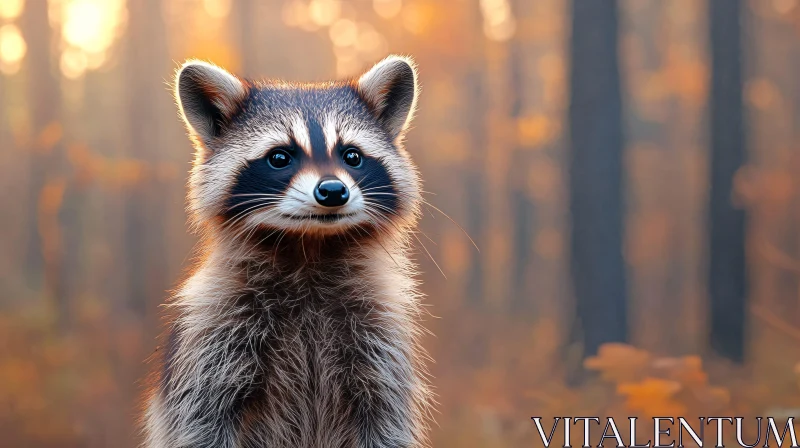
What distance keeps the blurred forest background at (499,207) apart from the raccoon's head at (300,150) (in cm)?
38

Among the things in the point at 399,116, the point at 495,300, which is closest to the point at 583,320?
the point at 399,116

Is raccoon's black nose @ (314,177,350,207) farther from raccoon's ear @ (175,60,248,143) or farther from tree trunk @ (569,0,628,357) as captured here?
tree trunk @ (569,0,628,357)

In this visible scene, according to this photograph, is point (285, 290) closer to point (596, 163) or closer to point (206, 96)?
point (206, 96)

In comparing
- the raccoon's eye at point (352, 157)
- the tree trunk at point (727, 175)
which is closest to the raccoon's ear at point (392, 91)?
the raccoon's eye at point (352, 157)

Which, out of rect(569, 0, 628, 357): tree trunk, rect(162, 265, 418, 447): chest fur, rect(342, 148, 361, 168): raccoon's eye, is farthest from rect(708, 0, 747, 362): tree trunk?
rect(342, 148, 361, 168): raccoon's eye

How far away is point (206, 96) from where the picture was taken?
4.27m

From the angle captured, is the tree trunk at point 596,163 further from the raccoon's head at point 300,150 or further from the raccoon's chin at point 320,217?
the raccoon's chin at point 320,217

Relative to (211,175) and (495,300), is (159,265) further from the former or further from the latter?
(211,175)

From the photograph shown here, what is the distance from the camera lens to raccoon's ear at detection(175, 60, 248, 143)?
4164 mm

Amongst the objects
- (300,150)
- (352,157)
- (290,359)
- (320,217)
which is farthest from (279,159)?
(290,359)

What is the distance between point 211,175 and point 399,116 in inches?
45.6

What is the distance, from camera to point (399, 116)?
15.0ft

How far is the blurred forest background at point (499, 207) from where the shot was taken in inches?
333

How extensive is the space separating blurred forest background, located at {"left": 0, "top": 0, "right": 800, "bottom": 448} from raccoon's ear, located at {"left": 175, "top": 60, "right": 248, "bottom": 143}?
2.59ft
